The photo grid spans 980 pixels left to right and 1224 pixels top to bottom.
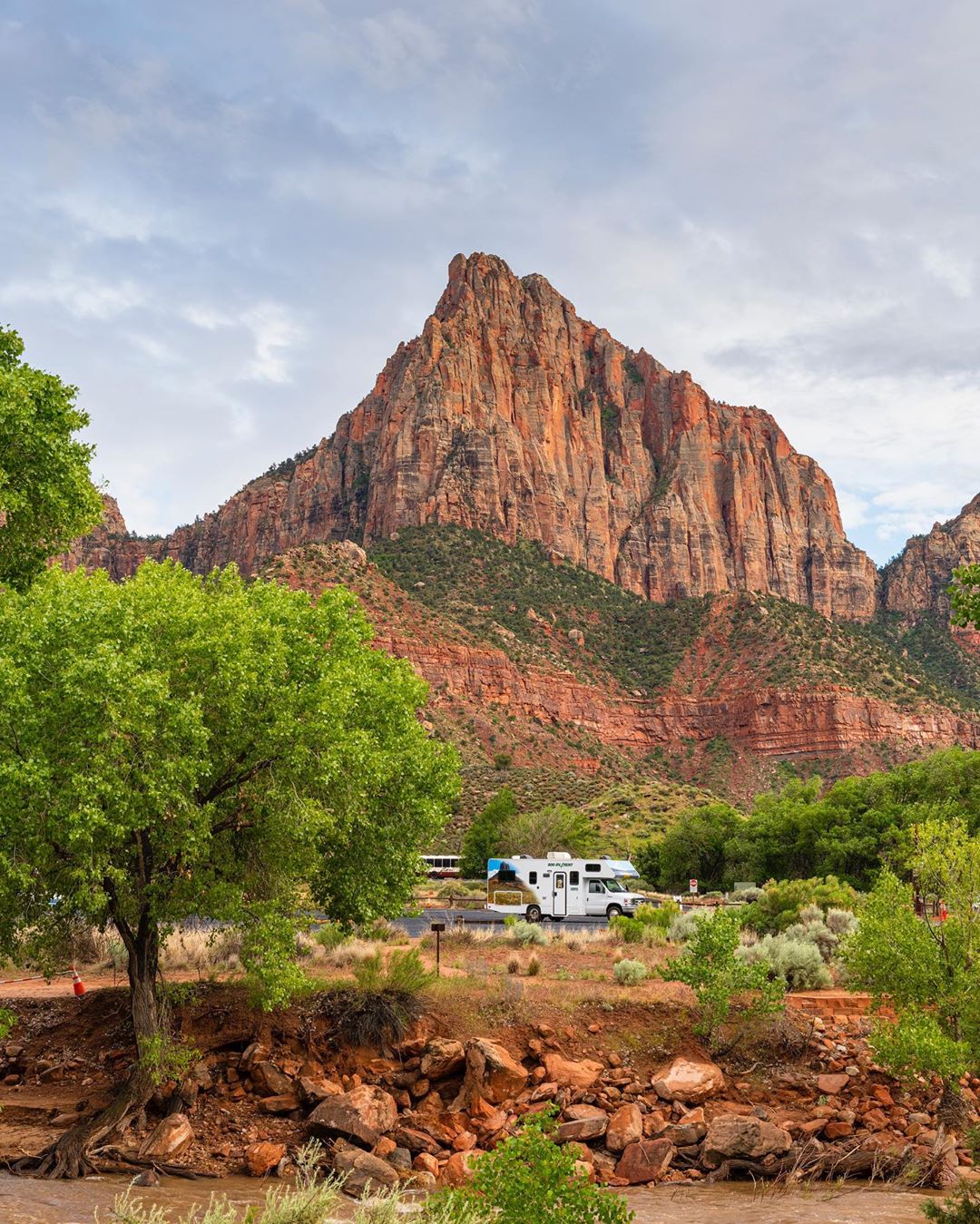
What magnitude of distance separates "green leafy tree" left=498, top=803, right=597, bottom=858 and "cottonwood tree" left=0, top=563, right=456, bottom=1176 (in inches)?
1638

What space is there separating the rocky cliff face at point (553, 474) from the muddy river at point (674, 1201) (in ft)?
386

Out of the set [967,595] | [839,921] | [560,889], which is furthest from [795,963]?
[560,889]

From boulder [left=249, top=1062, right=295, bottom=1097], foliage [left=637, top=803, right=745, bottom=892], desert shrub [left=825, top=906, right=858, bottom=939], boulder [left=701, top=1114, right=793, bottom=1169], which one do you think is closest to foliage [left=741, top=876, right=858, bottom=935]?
desert shrub [left=825, top=906, right=858, bottom=939]

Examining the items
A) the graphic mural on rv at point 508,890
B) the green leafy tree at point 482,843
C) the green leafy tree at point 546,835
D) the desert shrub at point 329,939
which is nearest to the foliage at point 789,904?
the graphic mural on rv at point 508,890

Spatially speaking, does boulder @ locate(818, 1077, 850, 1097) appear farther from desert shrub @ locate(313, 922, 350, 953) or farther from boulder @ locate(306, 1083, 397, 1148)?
desert shrub @ locate(313, 922, 350, 953)

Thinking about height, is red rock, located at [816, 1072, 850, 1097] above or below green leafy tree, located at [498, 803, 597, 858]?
below

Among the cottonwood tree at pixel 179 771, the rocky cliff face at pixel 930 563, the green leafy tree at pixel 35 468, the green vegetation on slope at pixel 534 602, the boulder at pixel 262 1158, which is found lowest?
the boulder at pixel 262 1158

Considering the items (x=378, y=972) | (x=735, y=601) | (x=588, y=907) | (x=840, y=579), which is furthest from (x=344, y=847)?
(x=840, y=579)

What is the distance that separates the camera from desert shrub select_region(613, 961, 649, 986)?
23.4m

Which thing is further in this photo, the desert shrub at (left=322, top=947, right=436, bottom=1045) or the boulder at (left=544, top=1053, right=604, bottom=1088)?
the desert shrub at (left=322, top=947, right=436, bottom=1045)

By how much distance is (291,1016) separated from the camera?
19719mm

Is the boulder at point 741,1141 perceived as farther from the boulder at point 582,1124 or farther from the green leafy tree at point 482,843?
the green leafy tree at point 482,843

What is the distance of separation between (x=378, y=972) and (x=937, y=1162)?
10590 millimetres

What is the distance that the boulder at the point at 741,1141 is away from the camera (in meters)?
16.4
